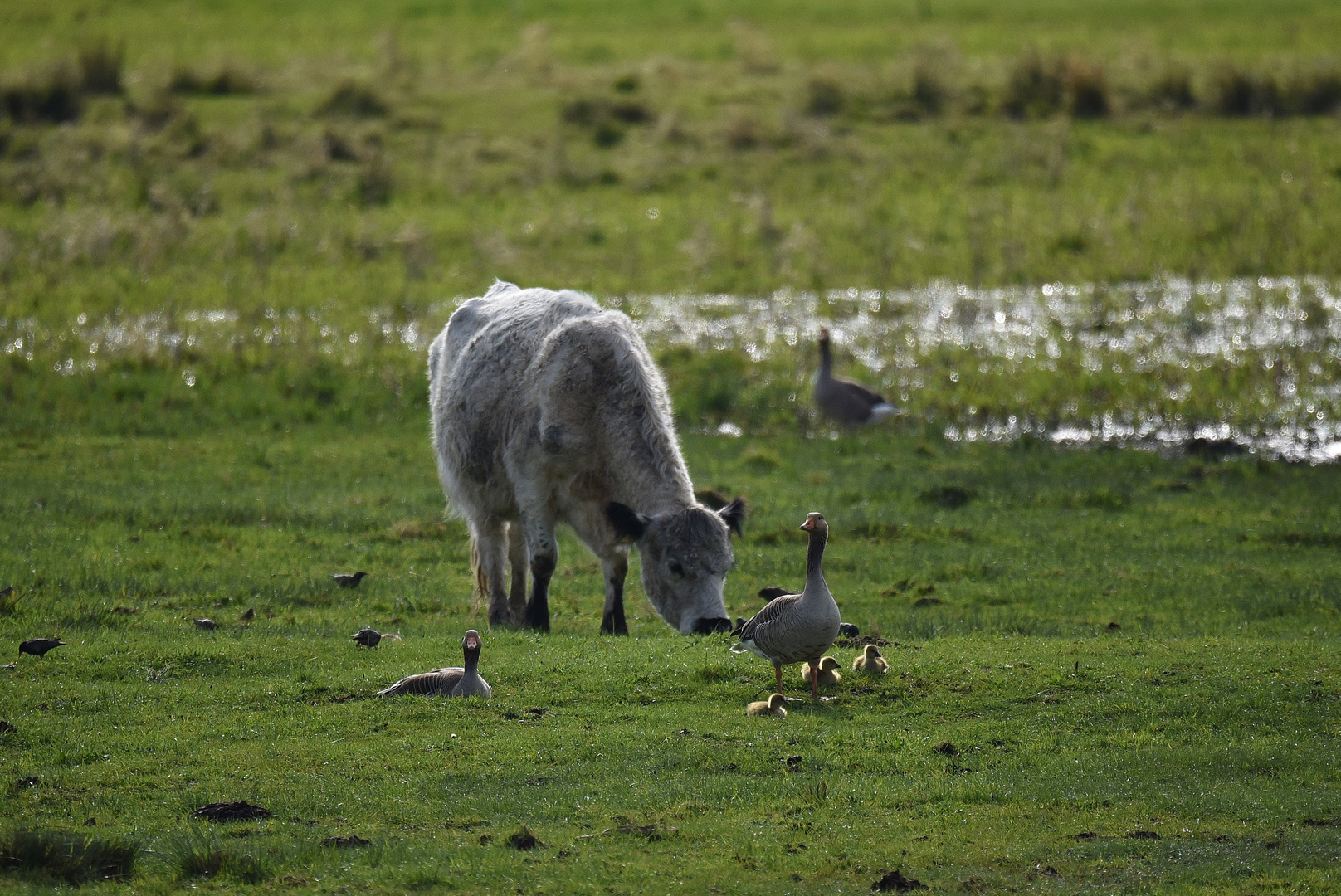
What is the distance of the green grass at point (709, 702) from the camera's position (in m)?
8.07

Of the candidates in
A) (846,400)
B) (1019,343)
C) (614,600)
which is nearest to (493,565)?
(614,600)

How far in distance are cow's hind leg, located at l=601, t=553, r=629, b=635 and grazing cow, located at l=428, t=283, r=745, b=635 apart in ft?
0.04

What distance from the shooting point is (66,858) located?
771cm

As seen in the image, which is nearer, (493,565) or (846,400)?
(493,565)

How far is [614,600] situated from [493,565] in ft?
4.87

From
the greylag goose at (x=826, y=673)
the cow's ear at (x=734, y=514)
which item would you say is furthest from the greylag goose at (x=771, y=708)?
the cow's ear at (x=734, y=514)

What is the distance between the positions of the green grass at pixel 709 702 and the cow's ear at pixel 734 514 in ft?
3.45

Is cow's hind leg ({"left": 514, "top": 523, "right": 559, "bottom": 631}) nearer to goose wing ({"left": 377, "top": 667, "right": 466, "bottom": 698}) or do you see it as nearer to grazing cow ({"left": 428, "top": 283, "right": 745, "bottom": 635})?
grazing cow ({"left": 428, "top": 283, "right": 745, "bottom": 635})

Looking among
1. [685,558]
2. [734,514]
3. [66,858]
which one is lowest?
[66,858]

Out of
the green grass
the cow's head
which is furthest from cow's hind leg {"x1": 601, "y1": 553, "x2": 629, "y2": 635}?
the cow's head

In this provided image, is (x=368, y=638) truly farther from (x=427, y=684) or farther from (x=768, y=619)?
(x=768, y=619)

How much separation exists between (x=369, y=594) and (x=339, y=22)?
46639 mm

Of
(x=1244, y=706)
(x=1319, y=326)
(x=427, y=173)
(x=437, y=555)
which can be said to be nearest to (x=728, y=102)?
(x=427, y=173)

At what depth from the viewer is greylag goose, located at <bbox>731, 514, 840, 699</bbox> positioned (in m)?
9.89
